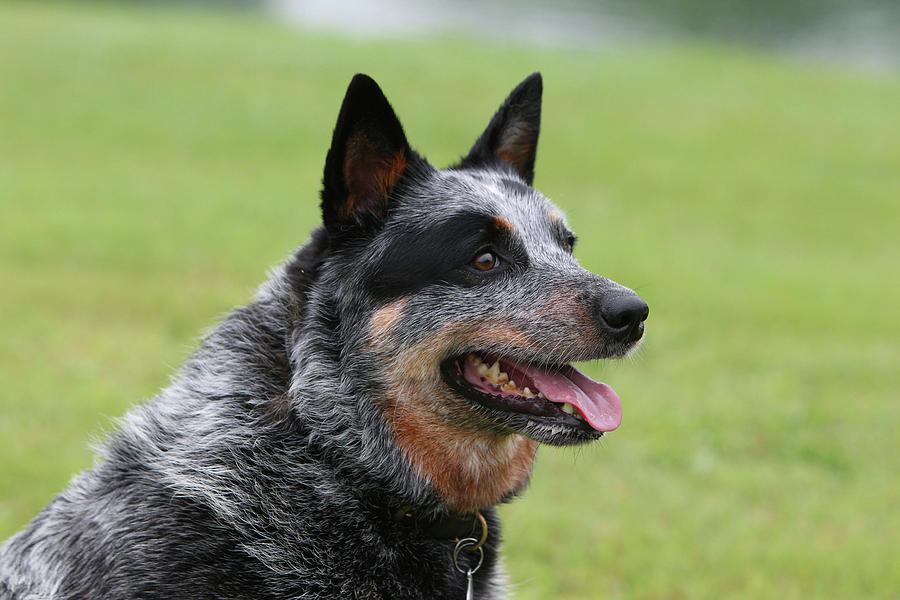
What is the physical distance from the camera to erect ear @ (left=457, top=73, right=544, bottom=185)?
5109mm

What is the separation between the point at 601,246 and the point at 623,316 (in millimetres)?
11049

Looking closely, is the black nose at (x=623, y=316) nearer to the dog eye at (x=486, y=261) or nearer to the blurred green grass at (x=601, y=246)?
the dog eye at (x=486, y=261)

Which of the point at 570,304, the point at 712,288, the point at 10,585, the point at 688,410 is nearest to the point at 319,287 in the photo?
the point at 570,304

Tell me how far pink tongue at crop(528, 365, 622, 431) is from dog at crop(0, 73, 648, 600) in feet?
0.03

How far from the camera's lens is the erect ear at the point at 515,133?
5109mm

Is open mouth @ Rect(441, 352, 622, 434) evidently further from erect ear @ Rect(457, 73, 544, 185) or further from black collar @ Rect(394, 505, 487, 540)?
erect ear @ Rect(457, 73, 544, 185)

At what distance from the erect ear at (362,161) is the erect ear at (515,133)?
684 mm

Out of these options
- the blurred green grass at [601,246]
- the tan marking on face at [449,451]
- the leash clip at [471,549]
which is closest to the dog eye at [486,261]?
the tan marking on face at [449,451]

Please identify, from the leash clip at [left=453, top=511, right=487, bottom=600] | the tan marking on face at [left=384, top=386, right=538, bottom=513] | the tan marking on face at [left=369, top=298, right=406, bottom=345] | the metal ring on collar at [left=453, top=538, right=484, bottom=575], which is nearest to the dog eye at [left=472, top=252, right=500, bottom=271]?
the tan marking on face at [left=369, top=298, right=406, bottom=345]

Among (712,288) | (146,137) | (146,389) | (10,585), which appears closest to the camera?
(10,585)

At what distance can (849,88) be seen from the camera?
25.9m

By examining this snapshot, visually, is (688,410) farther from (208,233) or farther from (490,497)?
(208,233)

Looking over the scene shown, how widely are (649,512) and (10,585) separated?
4831 mm

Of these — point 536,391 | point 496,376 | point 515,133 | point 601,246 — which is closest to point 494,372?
point 496,376
